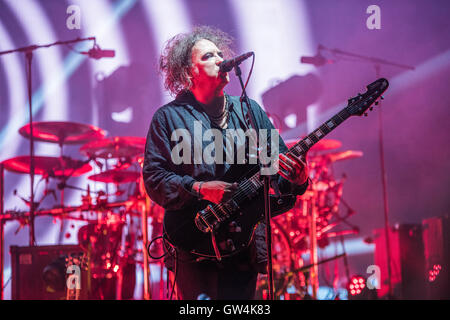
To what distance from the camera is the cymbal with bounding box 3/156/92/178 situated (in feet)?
16.5

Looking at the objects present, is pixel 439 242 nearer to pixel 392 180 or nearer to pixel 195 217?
pixel 392 180

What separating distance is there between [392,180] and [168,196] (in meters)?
4.41

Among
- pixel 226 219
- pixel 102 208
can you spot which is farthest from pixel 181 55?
pixel 102 208

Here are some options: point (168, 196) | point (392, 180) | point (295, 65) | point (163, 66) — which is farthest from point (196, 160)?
point (392, 180)

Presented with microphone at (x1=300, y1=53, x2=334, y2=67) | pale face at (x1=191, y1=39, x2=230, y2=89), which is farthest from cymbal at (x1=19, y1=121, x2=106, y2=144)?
pale face at (x1=191, y1=39, x2=230, y2=89)

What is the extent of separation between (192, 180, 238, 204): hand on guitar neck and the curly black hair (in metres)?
0.58

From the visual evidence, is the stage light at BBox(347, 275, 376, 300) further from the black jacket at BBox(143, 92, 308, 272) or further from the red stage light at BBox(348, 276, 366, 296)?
the black jacket at BBox(143, 92, 308, 272)

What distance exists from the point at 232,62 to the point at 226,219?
674mm

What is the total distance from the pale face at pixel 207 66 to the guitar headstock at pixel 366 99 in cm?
59

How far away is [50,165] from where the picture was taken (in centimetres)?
526

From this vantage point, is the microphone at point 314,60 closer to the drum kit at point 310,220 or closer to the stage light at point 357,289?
the drum kit at point 310,220

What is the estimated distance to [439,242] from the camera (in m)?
4.45

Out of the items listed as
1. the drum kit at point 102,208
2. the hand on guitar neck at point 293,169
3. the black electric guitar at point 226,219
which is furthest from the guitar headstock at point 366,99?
the drum kit at point 102,208
